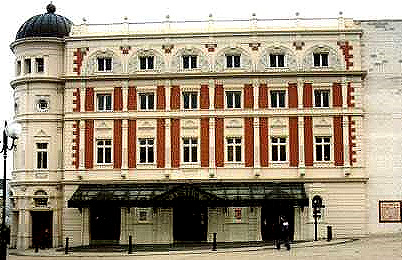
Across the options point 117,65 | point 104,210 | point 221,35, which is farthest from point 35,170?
point 221,35

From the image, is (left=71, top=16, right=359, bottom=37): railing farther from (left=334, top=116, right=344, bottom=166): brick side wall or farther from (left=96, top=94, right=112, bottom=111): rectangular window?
(left=334, top=116, right=344, bottom=166): brick side wall

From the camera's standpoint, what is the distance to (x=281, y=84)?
158ft

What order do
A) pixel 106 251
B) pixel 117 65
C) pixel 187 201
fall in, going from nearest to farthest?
pixel 106 251, pixel 187 201, pixel 117 65

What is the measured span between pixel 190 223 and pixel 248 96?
960 cm

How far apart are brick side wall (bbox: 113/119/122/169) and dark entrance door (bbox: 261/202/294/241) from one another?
1056 cm

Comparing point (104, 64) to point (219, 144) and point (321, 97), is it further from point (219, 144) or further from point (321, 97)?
point (321, 97)

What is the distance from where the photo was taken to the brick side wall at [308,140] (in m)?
47.5

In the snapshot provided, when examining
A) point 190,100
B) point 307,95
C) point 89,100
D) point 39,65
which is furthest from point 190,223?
point 39,65

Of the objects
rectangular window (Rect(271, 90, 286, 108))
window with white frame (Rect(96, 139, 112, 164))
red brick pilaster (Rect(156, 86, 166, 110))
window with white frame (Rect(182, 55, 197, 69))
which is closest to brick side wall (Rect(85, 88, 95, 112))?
window with white frame (Rect(96, 139, 112, 164))

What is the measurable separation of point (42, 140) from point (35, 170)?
7.15ft

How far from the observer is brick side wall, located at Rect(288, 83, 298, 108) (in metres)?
47.9

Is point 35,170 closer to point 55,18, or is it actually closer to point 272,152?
point 55,18

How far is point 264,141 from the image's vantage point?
47.8 m

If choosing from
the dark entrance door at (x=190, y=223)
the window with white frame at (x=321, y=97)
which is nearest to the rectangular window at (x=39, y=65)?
the dark entrance door at (x=190, y=223)
